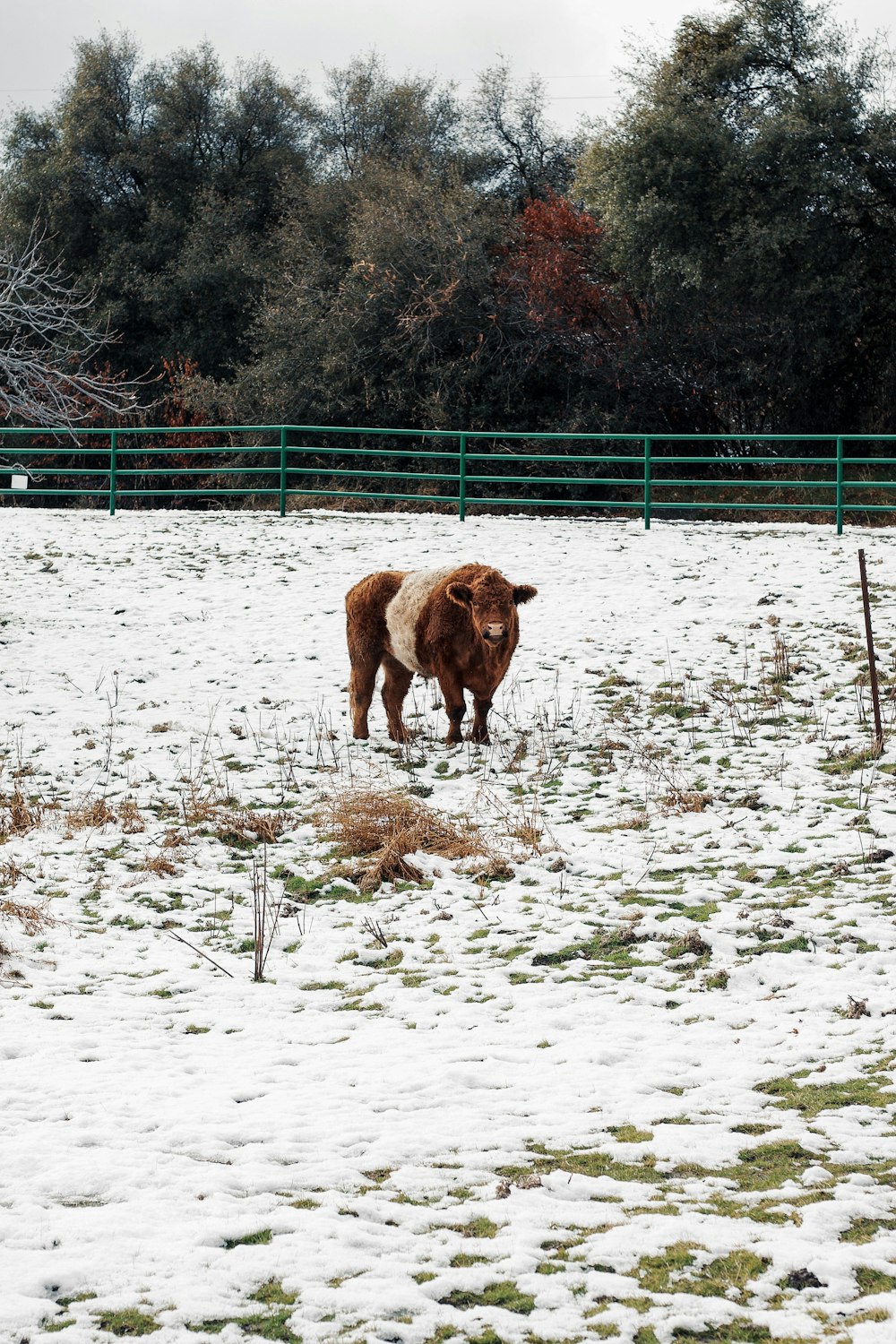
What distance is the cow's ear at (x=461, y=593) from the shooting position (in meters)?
9.96

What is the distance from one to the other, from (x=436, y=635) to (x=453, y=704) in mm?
623

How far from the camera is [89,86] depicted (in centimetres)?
3031

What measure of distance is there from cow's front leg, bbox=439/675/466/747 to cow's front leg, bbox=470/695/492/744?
125 mm

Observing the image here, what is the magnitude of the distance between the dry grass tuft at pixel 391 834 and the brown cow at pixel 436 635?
182 centimetres

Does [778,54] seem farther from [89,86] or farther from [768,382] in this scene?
[89,86]

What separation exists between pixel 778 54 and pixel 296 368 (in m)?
9.85

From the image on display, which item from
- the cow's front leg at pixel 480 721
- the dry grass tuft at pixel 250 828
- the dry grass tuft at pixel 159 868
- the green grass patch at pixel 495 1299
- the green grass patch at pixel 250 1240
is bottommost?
the green grass patch at pixel 250 1240

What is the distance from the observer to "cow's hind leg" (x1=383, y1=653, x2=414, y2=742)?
1086 cm

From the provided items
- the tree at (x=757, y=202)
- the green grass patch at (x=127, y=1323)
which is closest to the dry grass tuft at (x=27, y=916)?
the green grass patch at (x=127, y=1323)

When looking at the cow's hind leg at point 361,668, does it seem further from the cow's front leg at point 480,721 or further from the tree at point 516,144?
the tree at point 516,144

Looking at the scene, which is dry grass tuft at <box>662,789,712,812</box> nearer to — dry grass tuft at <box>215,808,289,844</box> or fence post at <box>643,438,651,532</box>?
dry grass tuft at <box>215,808,289,844</box>

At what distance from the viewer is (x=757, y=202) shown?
A: 20.8m

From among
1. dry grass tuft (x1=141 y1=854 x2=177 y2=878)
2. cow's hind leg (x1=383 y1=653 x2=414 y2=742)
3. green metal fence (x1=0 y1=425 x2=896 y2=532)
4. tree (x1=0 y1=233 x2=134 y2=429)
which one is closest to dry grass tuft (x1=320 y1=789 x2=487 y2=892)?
dry grass tuft (x1=141 y1=854 x2=177 y2=878)

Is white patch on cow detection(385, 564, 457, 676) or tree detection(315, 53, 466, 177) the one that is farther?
tree detection(315, 53, 466, 177)
